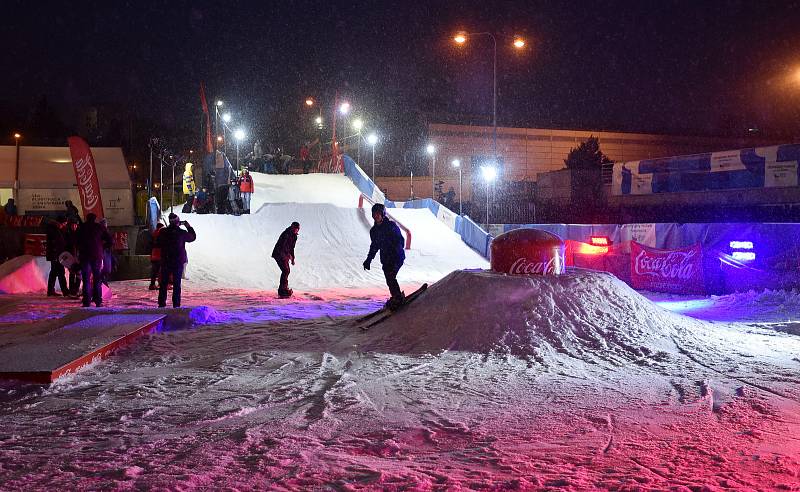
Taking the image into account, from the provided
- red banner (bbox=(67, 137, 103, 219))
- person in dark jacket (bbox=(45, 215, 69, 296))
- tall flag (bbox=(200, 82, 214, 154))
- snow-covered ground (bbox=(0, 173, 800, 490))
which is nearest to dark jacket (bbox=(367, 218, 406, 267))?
snow-covered ground (bbox=(0, 173, 800, 490))

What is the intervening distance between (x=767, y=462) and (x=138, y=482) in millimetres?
3851

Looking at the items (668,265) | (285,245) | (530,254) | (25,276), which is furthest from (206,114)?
(530,254)

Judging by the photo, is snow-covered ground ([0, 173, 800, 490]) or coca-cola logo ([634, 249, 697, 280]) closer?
snow-covered ground ([0, 173, 800, 490])

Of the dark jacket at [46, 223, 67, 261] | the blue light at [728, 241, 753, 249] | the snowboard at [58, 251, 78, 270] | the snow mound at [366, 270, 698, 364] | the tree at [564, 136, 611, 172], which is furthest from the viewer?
the tree at [564, 136, 611, 172]

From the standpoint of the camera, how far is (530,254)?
373 inches

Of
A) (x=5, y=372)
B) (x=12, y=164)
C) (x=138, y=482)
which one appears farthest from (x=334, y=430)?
(x=12, y=164)

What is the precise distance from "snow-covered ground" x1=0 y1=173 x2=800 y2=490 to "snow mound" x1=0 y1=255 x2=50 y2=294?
175 inches

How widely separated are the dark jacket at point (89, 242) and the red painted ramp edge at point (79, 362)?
3.24 meters

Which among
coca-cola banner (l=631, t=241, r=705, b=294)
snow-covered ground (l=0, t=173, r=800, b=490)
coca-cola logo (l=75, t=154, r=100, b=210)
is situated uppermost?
coca-cola logo (l=75, t=154, r=100, b=210)

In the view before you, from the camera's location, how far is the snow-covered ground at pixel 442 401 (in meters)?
3.91

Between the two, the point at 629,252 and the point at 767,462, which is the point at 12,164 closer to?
the point at 629,252

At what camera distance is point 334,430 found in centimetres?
480

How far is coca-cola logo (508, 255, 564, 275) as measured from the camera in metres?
9.45

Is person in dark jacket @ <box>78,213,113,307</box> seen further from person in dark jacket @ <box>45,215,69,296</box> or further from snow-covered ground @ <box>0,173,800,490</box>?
person in dark jacket @ <box>45,215,69,296</box>
